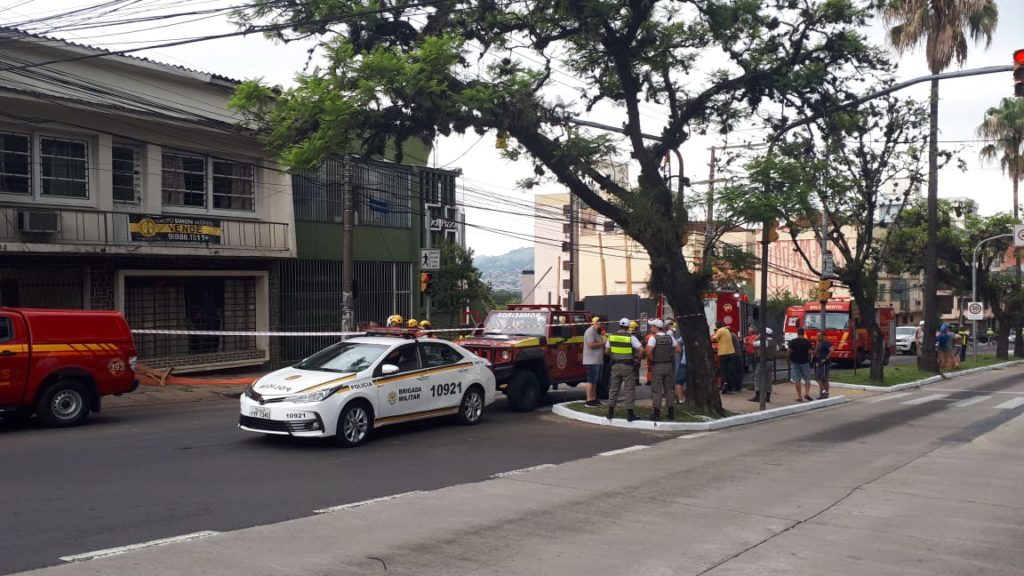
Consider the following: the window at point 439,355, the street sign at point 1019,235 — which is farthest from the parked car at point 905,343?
the window at point 439,355

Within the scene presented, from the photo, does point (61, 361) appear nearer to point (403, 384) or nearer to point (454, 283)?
point (403, 384)

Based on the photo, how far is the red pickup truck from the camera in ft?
42.9

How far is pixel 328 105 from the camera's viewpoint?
13812 mm

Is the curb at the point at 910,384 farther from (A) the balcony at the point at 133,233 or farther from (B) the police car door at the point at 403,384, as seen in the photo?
(A) the balcony at the point at 133,233

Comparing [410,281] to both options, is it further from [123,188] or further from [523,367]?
[523,367]

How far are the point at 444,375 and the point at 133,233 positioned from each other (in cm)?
→ 1034

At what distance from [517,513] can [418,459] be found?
322 cm

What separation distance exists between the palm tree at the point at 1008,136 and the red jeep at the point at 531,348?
3279 cm

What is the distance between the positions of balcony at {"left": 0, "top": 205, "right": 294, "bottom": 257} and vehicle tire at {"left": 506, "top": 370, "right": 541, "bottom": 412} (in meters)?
9.44

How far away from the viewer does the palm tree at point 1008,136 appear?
42.4m

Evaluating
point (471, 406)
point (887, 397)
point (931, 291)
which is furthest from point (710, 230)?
point (931, 291)

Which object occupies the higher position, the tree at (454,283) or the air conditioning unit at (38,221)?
the air conditioning unit at (38,221)

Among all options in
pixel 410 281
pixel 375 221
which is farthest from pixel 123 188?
pixel 410 281

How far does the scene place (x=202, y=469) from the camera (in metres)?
10.5
